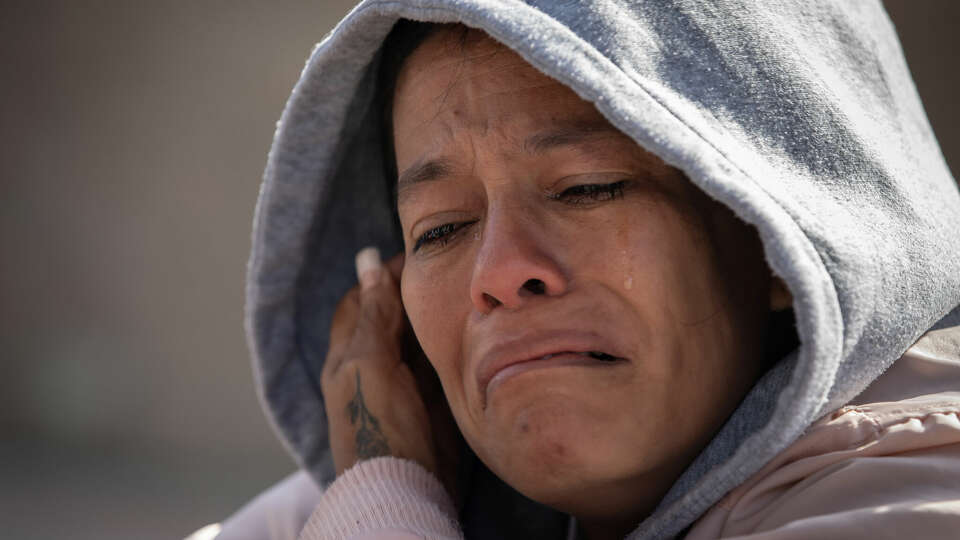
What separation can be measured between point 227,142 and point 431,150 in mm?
1640

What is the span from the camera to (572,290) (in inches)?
32.8

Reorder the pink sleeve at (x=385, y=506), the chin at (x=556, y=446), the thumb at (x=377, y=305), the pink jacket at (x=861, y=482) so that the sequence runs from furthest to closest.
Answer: the thumb at (x=377, y=305), the pink sleeve at (x=385, y=506), the chin at (x=556, y=446), the pink jacket at (x=861, y=482)

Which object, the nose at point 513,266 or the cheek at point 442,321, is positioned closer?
the nose at point 513,266

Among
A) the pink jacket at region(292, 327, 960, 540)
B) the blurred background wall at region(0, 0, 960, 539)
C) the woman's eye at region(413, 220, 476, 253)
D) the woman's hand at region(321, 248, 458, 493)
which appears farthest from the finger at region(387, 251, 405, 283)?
the blurred background wall at region(0, 0, 960, 539)

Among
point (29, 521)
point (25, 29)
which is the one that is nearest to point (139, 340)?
point (29, 521)

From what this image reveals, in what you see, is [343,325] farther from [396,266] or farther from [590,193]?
[590,193]

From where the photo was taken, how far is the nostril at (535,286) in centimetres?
85

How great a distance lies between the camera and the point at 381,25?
3.45 ft

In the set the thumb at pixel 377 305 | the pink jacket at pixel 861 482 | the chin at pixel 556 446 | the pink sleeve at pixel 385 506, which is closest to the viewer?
the pink jacket at pixel 861 482

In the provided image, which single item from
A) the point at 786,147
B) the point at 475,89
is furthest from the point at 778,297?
the point at 475,89

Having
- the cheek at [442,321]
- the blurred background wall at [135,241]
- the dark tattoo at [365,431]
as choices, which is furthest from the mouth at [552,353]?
the blurred background wall at [135,241]

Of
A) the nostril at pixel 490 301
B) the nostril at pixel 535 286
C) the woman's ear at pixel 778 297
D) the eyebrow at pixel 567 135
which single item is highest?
the eyebrow at pixel 567 135

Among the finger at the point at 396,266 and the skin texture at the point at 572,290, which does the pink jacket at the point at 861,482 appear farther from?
the finger at the point at 396,266

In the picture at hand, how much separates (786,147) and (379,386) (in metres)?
0.66
